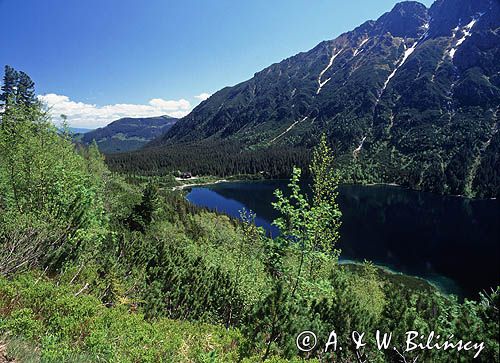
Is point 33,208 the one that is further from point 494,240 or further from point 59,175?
point 494,240

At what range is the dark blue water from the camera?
73.3m

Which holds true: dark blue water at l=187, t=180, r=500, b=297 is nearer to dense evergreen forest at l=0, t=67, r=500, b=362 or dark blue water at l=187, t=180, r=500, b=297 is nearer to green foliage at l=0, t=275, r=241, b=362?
dense evergreen forest at l=0, t=67, r=500, b=362

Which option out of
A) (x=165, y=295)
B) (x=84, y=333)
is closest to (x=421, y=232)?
(x=165, y=295)

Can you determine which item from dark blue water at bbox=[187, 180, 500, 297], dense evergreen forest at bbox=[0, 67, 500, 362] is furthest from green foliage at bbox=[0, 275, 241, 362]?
dark blue water at bbox=[187, 180, 500, 297]

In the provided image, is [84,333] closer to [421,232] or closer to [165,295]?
[165,295]

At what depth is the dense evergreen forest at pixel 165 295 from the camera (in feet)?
30.0

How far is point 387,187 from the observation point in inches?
7466

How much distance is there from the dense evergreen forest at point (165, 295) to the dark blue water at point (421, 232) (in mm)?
63213

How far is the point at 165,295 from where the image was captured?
18.2m

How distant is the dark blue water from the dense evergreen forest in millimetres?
63213

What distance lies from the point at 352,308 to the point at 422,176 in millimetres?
203241

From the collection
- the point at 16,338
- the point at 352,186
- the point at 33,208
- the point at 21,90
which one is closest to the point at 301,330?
the point at 16,338

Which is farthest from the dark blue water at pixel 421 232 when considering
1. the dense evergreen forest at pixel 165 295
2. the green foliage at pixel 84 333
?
the green foliage at pixel 84 333

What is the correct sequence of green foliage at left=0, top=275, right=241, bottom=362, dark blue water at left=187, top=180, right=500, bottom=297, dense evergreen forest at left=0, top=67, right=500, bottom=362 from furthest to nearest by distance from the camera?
dark blue water at left=187, top=180, right=500, bottom=297 → dense evergreen forest at left=0, top=67, right=500, bottom=362 → green foliage at left=0, top=275, right=241, bottom=362
